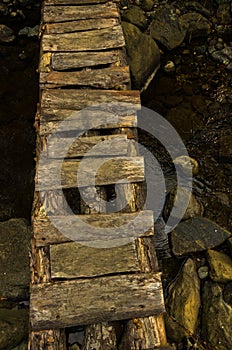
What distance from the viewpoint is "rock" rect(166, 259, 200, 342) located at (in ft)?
15.4

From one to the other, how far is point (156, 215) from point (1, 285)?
7.11ft

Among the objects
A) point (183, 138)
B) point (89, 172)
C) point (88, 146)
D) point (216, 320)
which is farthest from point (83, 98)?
point (216, 320)

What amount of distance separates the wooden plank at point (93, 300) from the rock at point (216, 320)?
986mm

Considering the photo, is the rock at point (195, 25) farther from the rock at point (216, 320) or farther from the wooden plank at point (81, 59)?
the rock at point (216, 320)

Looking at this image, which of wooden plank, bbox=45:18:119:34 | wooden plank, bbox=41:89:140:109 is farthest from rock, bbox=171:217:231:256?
wooden plank, bbox=45:18:119:34

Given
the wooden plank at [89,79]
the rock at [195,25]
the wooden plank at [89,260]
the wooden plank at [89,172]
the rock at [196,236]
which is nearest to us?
the wooden plank at [89,260]

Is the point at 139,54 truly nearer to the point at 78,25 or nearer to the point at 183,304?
the point at 78,25

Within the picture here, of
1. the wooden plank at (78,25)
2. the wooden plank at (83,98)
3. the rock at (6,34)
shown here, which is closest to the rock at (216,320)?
the wooden plank at (83,98)

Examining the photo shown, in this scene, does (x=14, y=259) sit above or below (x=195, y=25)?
below

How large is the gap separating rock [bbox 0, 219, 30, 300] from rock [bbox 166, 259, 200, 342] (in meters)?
1.70

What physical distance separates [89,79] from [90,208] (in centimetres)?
205

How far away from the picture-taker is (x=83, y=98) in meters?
5.66

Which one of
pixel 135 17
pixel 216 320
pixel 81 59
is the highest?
pixel 81 59

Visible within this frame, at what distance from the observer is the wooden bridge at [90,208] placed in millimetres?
4008
